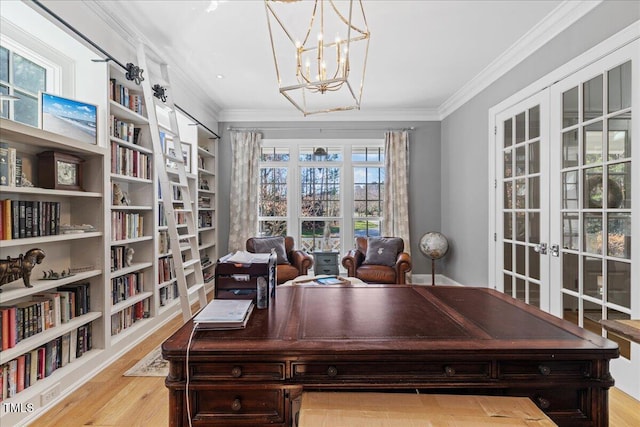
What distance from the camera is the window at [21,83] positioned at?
2156 millimetres

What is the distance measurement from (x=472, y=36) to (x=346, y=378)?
3348 mm

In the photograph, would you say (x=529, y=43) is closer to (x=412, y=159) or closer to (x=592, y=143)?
(x=592, y=143)

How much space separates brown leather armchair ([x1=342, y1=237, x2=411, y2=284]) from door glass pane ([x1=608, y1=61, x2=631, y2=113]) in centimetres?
266

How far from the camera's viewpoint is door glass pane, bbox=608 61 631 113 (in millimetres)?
2207

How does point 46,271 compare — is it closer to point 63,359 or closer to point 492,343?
point 63,359

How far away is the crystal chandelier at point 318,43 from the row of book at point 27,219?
1.66 m

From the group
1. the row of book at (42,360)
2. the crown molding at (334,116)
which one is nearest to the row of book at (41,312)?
the row of book at (42,360)

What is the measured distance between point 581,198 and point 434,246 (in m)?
2.53

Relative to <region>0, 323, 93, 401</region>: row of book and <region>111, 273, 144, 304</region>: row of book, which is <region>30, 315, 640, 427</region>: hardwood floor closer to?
<region>0, 323, 93, 401</region>: row of book

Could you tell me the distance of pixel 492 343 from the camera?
1.08 metres

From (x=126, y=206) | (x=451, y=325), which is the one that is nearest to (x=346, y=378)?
(x=451, y=325)

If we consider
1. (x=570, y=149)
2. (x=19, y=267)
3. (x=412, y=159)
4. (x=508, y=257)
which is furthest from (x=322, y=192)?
(x=19, y=267)

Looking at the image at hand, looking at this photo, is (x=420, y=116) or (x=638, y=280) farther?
(x=420, y=116)

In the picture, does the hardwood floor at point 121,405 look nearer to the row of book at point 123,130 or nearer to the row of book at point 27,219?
the row of book at point 27,219
